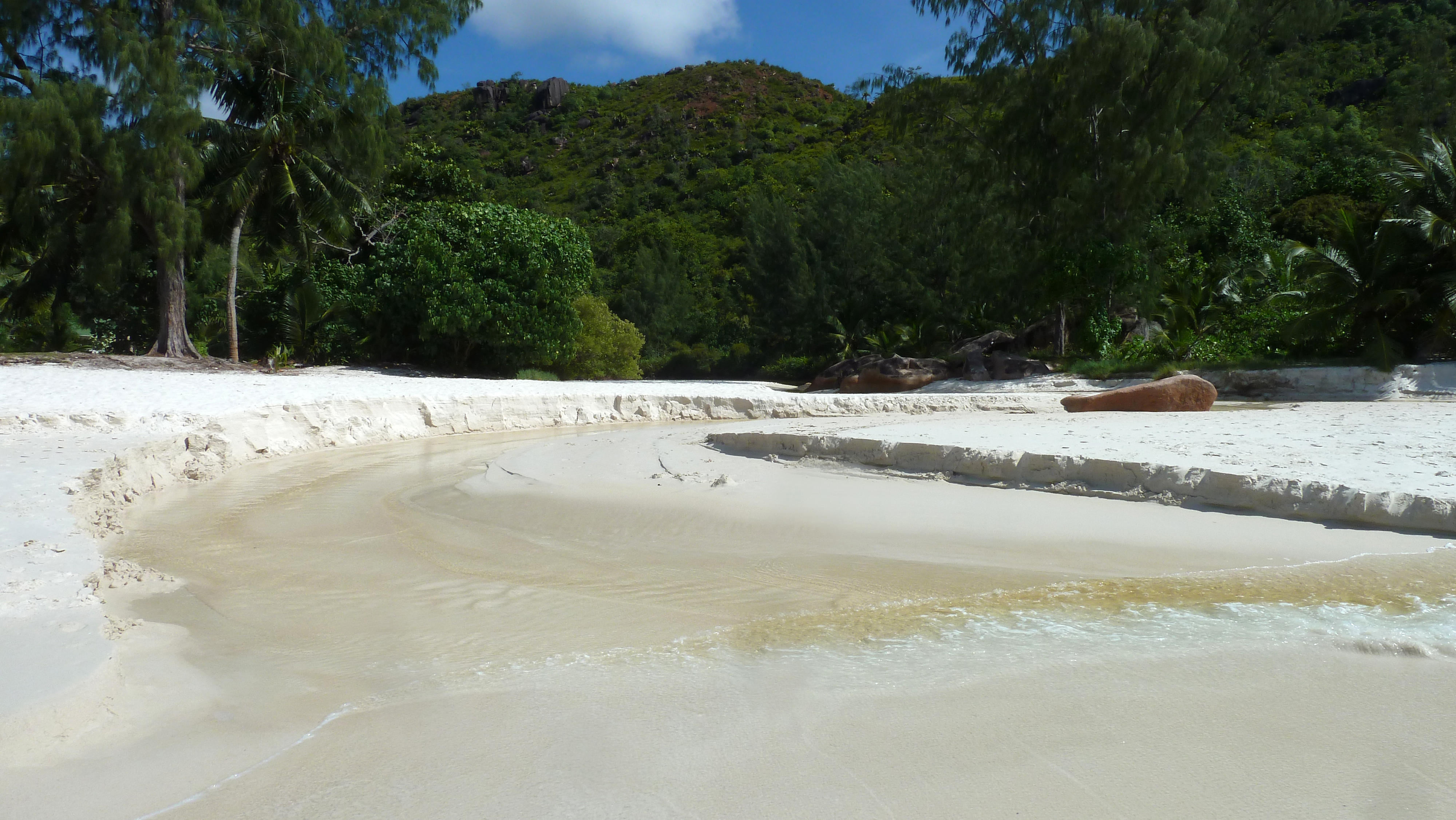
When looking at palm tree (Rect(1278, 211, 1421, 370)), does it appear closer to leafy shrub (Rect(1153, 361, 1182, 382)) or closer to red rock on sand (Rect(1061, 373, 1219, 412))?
leafy shrub (Rect(1153, 361, 1182, 382))

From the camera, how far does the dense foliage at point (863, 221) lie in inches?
645

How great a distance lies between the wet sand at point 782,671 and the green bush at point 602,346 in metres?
19.7

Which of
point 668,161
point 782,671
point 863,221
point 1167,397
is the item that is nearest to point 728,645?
point 782,671

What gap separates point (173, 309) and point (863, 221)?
20447 mm

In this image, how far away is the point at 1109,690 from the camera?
2850 millimetres

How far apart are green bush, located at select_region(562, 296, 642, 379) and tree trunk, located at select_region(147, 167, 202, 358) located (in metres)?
9.52

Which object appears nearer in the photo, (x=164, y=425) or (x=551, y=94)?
(x=164, y=425)

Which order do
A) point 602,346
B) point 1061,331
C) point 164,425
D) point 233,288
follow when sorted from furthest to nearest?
1. point 602,346
2. point 1061,331
3. point 233,288
4. point 164,425

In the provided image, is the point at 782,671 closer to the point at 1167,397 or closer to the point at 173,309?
the point at 1167,397

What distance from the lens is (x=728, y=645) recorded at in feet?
11.0

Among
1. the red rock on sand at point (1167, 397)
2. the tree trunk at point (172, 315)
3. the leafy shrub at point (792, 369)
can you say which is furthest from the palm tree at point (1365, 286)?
the tree trunk at point (172, 315)

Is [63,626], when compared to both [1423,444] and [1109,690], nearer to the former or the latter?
[1109,690]

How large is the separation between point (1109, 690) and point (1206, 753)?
461 mm

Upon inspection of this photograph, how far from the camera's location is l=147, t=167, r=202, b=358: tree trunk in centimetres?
1752
